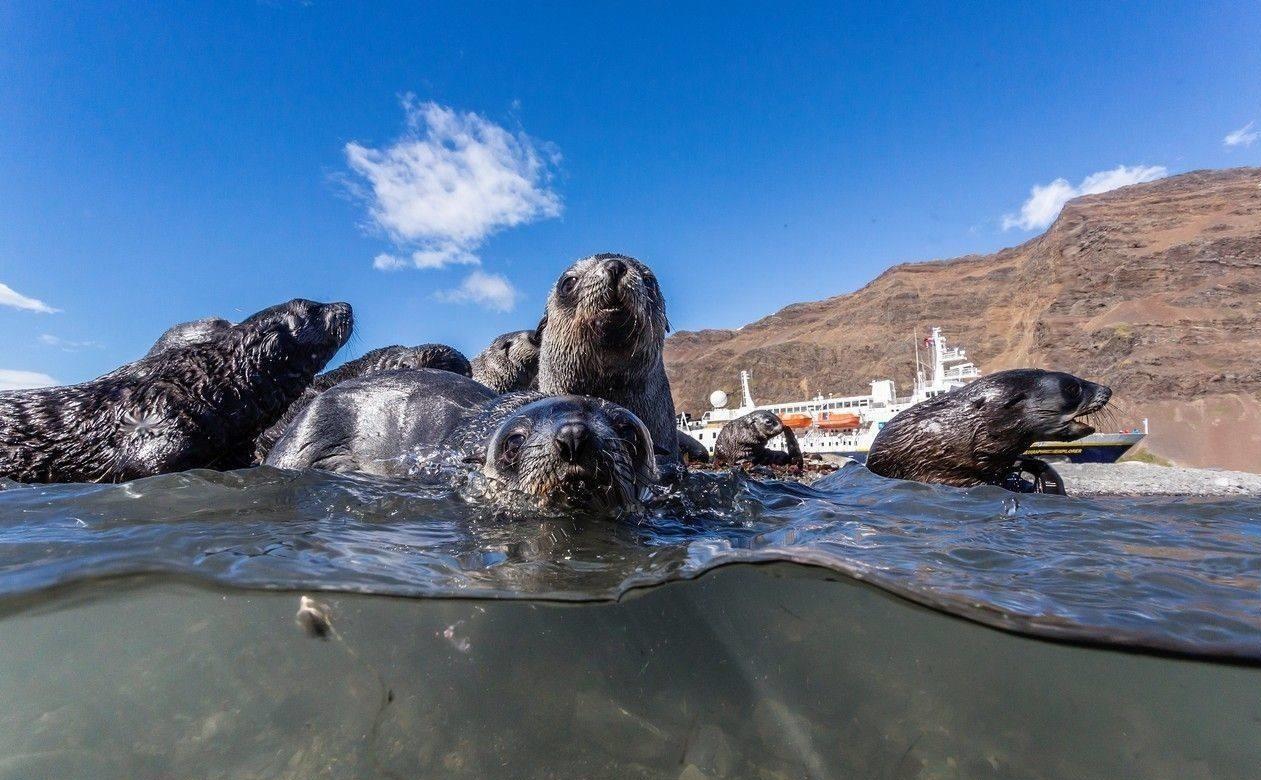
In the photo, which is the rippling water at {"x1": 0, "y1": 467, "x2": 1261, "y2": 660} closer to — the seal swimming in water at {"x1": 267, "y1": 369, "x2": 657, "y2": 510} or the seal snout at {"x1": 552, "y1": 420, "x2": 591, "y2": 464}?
the seal swimming in water at {"x1": 267, "y1": 369, "x2": 657, "y2": 510}

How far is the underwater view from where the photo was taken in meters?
1.84

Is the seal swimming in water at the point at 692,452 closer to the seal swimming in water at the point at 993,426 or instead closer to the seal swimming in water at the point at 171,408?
the seal swimming in water at the point at 993,426

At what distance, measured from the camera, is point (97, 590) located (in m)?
2.30

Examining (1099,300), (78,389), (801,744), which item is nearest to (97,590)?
(801,744)

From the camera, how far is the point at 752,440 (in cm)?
1271

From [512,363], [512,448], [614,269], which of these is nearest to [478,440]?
[512,448]

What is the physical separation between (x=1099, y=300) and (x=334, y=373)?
6932cm

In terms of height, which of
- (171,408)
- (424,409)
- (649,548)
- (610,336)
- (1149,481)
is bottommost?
(1149,481)

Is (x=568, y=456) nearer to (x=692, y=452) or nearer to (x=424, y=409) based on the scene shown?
(x=424, y=409)

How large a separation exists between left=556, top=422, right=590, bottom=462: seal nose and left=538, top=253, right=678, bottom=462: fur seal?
7.22 feet

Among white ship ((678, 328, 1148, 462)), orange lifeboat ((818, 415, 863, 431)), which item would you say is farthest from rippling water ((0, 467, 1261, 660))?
orange lifeboat ((818, 415, 863, 431))

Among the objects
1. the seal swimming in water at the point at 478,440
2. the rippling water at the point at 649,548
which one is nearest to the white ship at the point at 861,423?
the rippling water at the point at 649,548

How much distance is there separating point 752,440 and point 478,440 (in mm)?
9513

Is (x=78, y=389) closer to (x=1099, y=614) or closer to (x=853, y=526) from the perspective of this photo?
(x=853, y=526)
